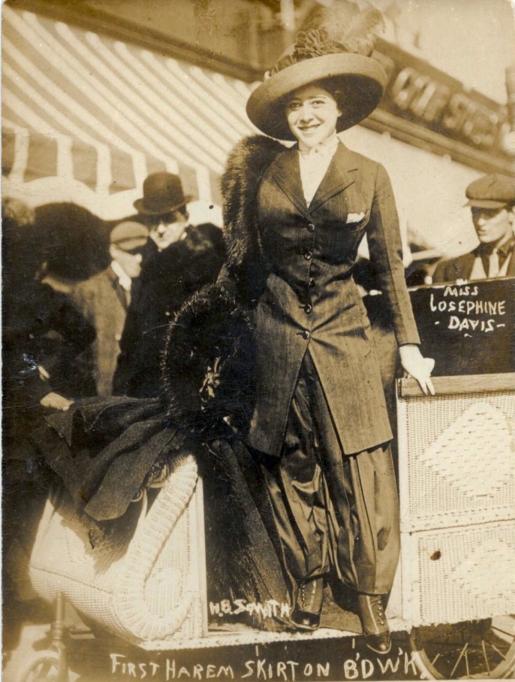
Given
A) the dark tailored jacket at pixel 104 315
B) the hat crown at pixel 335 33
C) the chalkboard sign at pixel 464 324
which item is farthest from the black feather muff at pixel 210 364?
the hat crown at pixel 335 33

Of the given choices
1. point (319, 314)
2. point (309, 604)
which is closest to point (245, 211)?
point (319, 314)

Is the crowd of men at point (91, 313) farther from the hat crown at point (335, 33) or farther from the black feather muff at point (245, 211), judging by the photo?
the hat crown at point (335, 33)

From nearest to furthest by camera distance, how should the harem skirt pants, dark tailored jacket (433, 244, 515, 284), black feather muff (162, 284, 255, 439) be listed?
the harem skirt pants < black feather muff (162, 284, 255, 439) < dark tailored jacket (433, 244, 515, 284)

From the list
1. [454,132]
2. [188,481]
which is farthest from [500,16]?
[188,481]

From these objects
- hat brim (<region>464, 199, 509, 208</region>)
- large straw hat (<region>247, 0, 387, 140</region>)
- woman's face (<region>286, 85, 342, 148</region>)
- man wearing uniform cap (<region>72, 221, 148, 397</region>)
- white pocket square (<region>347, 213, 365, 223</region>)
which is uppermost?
large straw hat (<region>247, 0, 387, 140</region>)

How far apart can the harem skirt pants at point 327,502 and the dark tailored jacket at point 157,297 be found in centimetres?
66

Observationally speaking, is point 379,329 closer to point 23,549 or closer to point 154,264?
point 154,264

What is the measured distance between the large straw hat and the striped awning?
0.12 metres

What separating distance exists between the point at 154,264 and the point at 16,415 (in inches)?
38.5

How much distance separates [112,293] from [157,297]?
8.9 inches

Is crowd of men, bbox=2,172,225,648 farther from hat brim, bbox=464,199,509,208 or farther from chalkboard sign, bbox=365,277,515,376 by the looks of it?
hat brim, bbox=464,199,509,208

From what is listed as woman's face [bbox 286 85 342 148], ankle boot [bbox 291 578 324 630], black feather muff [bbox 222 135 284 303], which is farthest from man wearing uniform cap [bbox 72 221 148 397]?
ankle boot [bbox 291 578 324 630]

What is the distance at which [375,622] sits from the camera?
3.68m

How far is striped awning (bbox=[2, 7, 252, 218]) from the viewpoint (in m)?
3.95
